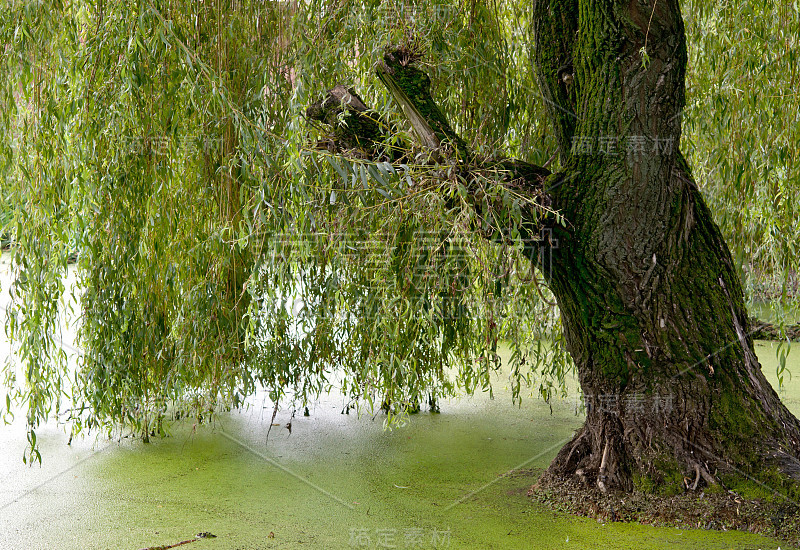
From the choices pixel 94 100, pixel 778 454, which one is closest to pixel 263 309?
pixel 94 100

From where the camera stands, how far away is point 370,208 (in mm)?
2557

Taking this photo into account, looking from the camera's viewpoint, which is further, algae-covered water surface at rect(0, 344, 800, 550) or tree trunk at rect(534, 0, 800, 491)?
tree trunk at rect(534, 0, 800, 491)

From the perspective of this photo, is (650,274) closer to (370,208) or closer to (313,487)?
(370,208)

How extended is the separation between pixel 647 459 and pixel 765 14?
150 centimetres

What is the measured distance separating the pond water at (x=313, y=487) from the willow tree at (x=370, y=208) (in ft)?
0.83

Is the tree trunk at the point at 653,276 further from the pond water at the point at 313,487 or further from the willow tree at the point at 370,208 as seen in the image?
the pond water at the point at 313,487

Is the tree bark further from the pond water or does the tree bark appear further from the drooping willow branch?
the pond water

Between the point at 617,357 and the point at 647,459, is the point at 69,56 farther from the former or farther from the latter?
the point at 647,459

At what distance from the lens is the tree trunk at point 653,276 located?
2.44 metres

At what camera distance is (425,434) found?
342 cm

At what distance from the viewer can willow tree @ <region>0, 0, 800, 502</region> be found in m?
2.46
